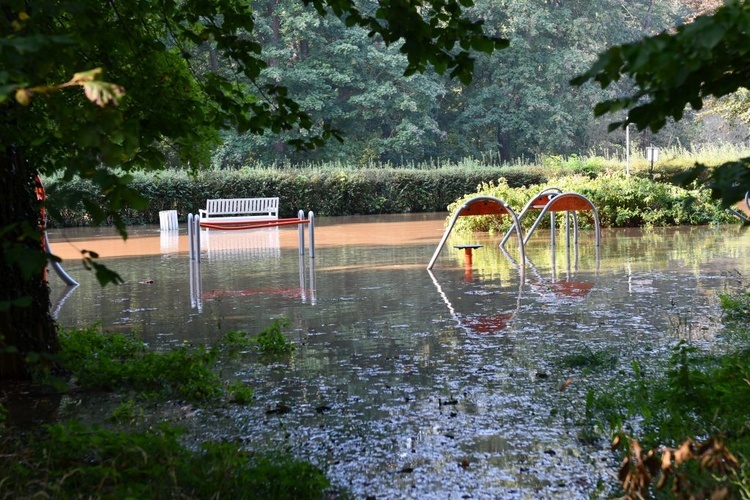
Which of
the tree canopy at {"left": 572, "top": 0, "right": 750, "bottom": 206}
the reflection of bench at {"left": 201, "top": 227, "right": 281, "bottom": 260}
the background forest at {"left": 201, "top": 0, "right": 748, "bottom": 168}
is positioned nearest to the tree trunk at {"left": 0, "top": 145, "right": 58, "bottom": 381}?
the tree canopy at {"left": 572, "top": 0, "right": 750, "bottom": 206}

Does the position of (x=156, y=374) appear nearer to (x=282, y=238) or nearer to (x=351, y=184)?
(x=282, y=238)

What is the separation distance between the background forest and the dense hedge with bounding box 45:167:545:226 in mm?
8806

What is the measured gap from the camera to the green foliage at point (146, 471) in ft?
10.9

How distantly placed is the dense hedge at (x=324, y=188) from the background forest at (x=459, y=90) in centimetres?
881

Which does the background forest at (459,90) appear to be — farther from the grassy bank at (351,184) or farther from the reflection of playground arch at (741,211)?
the reflection of playground arch at (741,211)

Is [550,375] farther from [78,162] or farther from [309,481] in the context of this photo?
[78,162]

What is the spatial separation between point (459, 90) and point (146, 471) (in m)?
52.8

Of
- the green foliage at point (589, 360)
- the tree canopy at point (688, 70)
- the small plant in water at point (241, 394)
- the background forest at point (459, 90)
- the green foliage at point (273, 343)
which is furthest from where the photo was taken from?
the background forest at point (459, 90)

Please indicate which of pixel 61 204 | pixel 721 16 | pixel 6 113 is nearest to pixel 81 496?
pixel 61 204

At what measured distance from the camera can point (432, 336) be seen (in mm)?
7160

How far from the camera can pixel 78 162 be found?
258 cm

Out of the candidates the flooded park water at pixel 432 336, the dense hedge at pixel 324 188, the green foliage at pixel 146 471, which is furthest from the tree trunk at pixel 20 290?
the dense hedge at pixel 324 188

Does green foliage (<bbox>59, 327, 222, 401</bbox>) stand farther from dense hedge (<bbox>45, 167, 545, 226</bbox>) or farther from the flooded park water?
dense hedge (<bbox>45, 167, 545, 226</bbox>)

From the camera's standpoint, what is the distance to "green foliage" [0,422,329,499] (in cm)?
333
